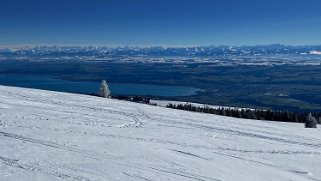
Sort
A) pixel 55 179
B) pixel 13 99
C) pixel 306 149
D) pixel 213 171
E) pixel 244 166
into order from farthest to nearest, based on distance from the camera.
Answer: pixel 13 99, pixel 306 149, pixel 244 166, pixel 213 171, pixel 55 179

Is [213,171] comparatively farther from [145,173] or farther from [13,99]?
[13,99]

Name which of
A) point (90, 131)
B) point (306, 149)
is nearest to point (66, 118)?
point (90, 131)

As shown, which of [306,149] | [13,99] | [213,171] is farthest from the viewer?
[13,99]

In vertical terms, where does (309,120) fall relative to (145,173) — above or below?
below

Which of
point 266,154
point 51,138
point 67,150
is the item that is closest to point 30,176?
point 67,150

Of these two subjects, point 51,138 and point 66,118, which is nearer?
point 51,138

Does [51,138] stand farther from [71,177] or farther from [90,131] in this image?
[71,177]
